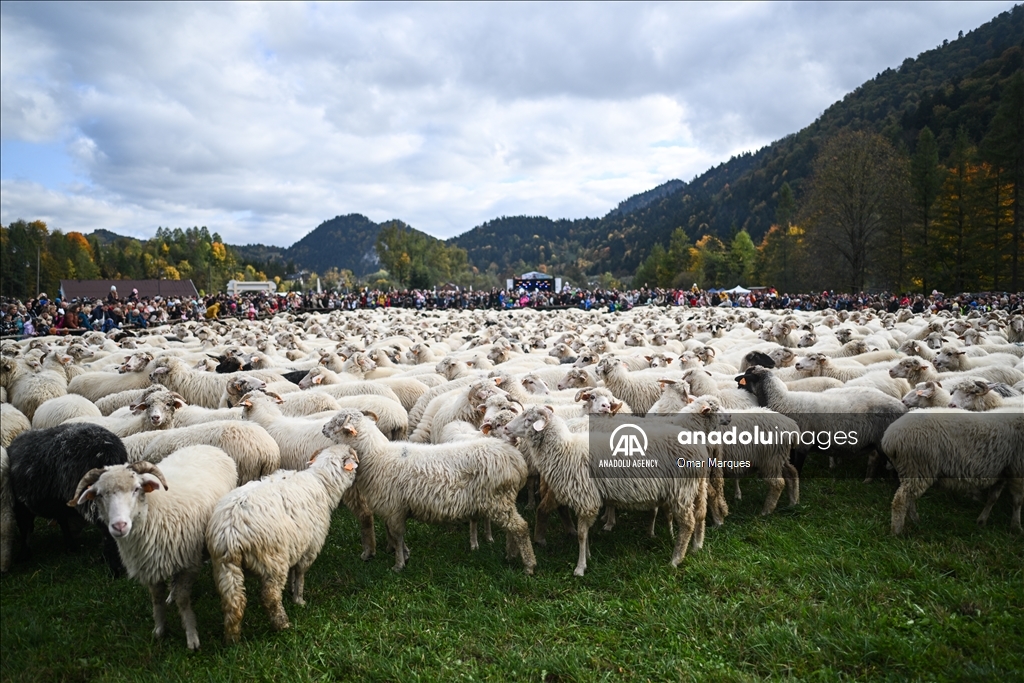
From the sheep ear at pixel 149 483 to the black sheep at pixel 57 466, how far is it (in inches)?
78.3

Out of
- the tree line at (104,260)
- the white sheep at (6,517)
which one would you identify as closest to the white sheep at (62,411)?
the white sheep at (6,517)

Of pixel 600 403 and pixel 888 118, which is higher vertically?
pixel 888 118

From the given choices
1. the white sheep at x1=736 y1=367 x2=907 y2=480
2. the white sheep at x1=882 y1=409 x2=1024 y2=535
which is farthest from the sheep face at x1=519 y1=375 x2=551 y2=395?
the white sheep at x1=882 y1=409 x2=1024 y2=535

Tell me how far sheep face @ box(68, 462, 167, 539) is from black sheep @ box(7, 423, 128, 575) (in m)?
1.82

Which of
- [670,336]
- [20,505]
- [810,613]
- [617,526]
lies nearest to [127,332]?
[20,505]

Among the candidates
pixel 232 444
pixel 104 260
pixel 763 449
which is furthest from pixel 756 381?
pixel 104 260

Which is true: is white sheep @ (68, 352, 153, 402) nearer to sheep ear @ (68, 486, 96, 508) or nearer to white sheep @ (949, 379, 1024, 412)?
sheep ear @ (68, 486, 96, 508)

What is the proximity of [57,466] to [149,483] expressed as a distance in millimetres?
2498

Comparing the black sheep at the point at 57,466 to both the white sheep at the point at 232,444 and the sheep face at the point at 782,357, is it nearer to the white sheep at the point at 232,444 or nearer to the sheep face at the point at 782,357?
the white sheep at the point at 232,444

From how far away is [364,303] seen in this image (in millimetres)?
47344

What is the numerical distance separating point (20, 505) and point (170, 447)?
168cm

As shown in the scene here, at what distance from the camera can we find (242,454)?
21.9 ft

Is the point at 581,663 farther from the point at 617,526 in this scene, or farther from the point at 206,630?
the point at 206,630

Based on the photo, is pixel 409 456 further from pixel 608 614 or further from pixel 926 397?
pixel 926 397
